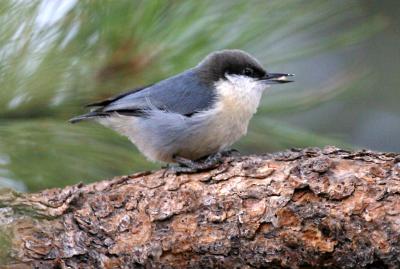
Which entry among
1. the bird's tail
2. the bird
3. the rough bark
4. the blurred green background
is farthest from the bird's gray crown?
the rough bark

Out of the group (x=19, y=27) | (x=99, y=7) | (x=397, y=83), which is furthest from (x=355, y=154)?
(x=397, y=83)

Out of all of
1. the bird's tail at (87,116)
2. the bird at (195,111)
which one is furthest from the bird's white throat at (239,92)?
the bird's tail at (87,116)

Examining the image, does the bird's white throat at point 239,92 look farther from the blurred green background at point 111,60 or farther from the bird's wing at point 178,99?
the blurred green background at point 111,60

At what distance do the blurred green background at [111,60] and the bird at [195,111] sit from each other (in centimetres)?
56

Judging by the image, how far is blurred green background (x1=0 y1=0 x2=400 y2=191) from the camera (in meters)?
2.12

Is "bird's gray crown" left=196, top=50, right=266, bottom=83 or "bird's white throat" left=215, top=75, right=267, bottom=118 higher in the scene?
"bird's gray crown" left=196, top=50, right=266, bottom=83

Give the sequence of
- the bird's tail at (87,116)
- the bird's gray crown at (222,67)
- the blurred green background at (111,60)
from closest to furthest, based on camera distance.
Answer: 1. the blurred green background at (111,60)
2. the bird's tail at (87,116)
3. the bird's gray crown at (222,67)

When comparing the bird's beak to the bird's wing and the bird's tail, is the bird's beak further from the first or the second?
the bird's tail

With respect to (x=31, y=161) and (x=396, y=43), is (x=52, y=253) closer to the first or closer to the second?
(x=31, y=161)

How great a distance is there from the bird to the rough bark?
0.72 meters

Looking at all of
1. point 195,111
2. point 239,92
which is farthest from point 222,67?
point 195,111

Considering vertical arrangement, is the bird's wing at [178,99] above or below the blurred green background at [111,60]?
below

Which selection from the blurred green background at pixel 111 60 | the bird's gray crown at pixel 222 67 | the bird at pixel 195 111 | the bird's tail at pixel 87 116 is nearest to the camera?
the blurred green background at pixel 111 60

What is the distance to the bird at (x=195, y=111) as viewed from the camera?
3.18m
